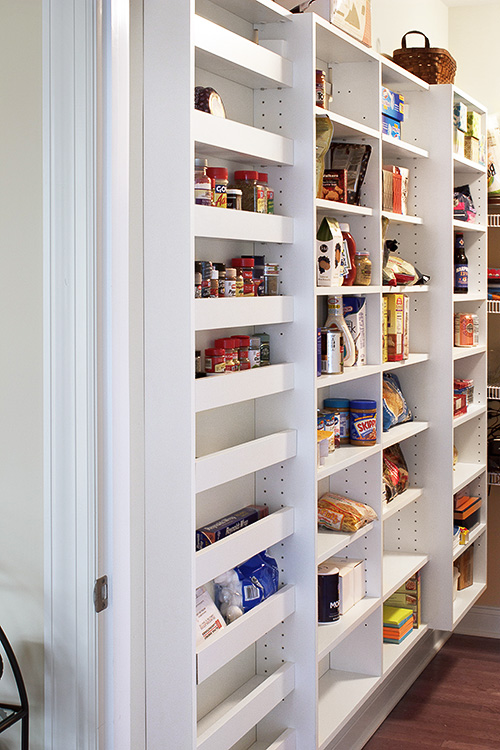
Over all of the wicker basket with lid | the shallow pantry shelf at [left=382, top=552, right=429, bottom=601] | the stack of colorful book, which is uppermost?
the wicker basket with lid

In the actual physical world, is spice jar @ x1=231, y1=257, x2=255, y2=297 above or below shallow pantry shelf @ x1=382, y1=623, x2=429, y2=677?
above

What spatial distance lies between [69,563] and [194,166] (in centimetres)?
81

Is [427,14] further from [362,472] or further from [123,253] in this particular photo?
[123,253]

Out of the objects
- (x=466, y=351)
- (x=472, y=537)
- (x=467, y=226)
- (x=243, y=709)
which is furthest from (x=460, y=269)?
(x=243, y=709)

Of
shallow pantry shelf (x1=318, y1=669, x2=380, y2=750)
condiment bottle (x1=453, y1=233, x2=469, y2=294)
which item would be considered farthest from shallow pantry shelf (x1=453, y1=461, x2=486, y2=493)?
shallow pantry shelf (x1=318, y1=669, x2=380, y2=750)

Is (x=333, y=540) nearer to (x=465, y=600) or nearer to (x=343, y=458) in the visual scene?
(x=343, y=458)

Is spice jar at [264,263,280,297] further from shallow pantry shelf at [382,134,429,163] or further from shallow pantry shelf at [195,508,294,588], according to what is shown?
shallow pantry shelf at [382,134,429,163]

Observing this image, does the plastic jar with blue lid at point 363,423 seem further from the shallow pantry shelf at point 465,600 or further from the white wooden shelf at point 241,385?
the shallow pantry shelf at point 465,600

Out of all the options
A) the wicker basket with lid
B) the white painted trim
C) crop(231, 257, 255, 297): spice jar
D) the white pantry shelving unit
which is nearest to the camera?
the white painted trim

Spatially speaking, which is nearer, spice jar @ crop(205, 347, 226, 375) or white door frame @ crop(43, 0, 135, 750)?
white door frame @ crop(43, 0, 135, 750)

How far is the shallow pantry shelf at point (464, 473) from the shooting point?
3.44 m

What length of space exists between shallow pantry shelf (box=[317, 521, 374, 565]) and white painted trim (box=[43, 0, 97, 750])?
32.9 inches

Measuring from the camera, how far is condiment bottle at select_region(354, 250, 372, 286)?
2643 millimetres

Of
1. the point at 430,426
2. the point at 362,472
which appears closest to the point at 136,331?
the point at 362,472
